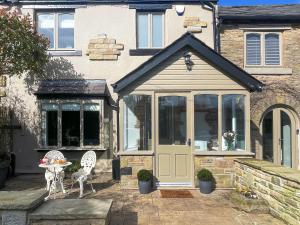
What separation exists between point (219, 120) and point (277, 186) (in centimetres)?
360

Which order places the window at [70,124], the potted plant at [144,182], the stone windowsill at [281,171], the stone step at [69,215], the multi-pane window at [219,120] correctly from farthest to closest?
the window at [70,124], the multi-pane window at [219,120], the potted plant at [144,182], the stone windowsill at [281,171], the stone step at [69,215]

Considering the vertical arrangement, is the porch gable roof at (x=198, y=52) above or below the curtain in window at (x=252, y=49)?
below


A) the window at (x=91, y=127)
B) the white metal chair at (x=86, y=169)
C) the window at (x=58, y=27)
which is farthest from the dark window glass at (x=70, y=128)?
the white metal chair at (x=86, y=169)

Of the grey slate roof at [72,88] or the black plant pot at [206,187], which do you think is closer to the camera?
the black plant pot at [206,187]

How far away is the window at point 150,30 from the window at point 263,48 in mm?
3269

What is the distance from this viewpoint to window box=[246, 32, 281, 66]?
44.6 feet

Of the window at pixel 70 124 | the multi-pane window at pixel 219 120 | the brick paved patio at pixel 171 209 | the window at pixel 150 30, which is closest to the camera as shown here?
the brick paved patio at pixel 171 209

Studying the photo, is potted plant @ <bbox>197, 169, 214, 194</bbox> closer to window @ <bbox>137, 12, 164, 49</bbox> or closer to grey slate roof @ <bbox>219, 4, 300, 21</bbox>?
window @ <bbox>137, 12, 164, 49</bbox>


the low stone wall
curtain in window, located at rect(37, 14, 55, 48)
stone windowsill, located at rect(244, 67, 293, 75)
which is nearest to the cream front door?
the low stone wall

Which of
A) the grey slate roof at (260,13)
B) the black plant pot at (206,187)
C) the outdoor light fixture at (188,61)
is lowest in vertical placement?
the black plant pot at (206,187)

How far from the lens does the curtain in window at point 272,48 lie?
1361 centimetres

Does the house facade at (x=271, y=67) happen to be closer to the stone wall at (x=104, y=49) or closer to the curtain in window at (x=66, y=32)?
the stone wall at (x=104, y=49)

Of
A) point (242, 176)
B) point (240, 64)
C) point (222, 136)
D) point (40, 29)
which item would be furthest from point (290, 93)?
point (40, 29)

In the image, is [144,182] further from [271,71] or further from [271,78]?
[271,71]
